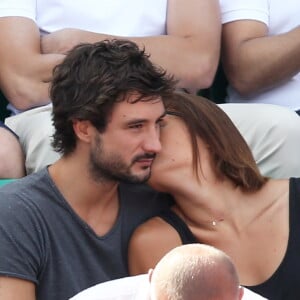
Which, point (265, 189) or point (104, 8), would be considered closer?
point (265, 189)

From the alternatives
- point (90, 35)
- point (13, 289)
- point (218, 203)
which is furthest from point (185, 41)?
point (13, 289)

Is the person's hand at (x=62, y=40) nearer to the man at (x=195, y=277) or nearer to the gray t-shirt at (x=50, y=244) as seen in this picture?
the gray t-shirt at (x=50, y=244)

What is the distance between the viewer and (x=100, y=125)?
2.00 metres

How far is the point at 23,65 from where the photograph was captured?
2.54m

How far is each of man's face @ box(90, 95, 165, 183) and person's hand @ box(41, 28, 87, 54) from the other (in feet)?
2.04


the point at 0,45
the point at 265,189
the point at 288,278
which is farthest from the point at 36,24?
the point at 288,278

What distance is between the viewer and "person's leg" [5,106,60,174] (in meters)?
2.33

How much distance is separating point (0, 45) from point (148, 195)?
0.73 meters

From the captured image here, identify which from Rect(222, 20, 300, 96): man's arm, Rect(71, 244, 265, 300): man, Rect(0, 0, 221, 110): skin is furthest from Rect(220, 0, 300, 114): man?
Rect(71, 244, 265, 300): man

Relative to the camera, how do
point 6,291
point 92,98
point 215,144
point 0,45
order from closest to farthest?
point 6,291
point 92,98
point 215,144
point 0,45

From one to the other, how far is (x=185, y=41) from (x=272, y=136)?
17.9 inches

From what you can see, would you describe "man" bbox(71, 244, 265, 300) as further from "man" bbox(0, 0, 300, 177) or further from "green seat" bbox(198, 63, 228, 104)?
"green seat" bbox(198, 63, 228, 104)

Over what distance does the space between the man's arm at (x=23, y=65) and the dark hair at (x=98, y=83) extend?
463mm

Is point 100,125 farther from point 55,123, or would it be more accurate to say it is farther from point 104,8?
point 104,8
